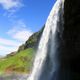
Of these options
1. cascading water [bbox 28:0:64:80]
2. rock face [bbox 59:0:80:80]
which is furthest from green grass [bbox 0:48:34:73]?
rock face [bbox 59:0:80:80]

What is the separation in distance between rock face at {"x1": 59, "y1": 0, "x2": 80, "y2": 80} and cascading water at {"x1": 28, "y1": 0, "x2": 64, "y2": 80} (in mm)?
1434

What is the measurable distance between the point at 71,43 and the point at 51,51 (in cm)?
468

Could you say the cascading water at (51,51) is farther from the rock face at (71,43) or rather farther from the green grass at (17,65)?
the green grass at (17,65)

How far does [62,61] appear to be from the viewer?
54.0 metres

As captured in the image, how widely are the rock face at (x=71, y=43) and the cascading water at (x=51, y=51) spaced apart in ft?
4.70

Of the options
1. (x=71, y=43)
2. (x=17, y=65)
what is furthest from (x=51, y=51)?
(x=17, y=65)

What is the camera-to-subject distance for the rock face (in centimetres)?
4847

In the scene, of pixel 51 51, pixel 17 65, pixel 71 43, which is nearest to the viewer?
pixel 71 43

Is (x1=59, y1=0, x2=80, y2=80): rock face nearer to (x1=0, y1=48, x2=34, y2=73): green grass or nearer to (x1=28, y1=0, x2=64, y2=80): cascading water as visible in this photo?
(x1=28, y1=0, x2=64, y2=80): cascading water

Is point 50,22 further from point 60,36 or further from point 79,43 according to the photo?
point 79,43

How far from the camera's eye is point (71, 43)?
50375 millimetres

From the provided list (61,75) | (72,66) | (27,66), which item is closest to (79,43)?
(72,66)

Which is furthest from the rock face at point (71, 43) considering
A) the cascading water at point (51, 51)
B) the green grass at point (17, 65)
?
the green grass at point (17, 65)

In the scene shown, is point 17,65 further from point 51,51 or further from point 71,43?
point 71,43
